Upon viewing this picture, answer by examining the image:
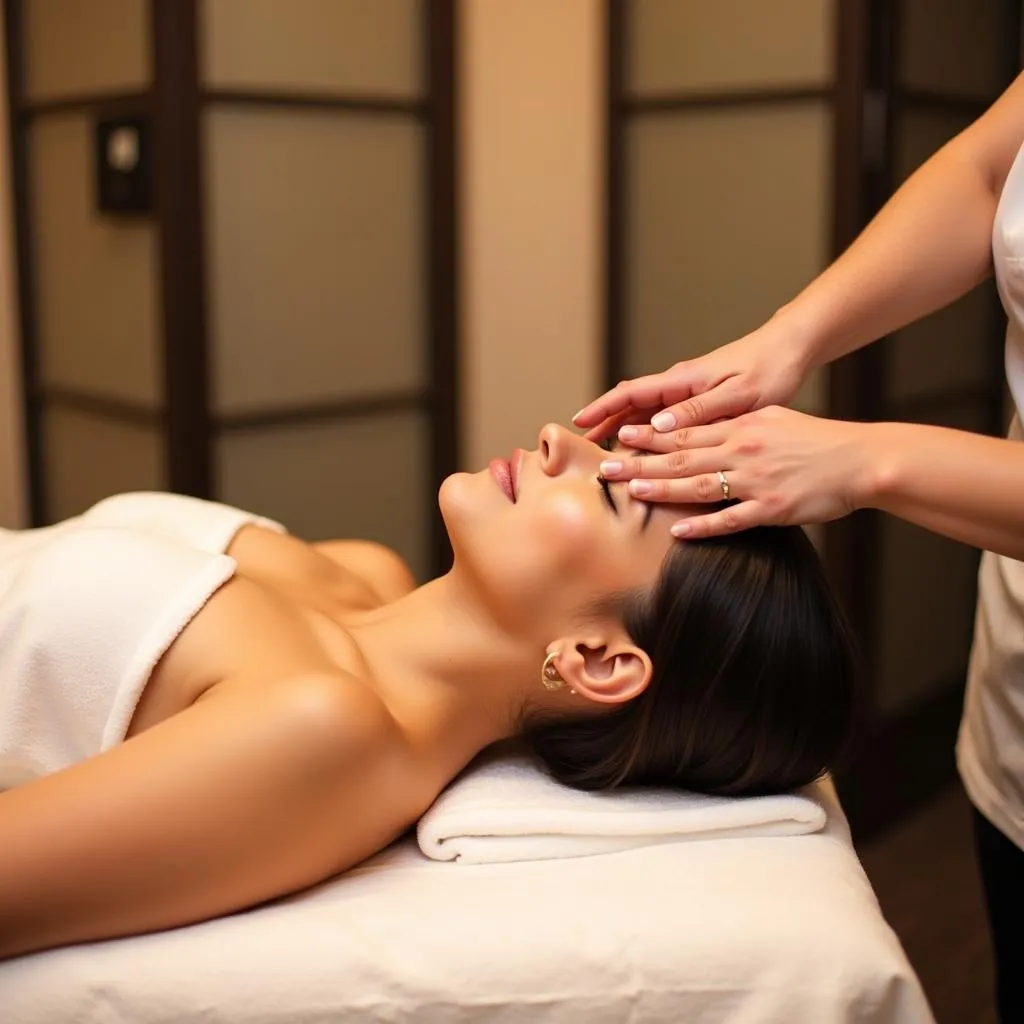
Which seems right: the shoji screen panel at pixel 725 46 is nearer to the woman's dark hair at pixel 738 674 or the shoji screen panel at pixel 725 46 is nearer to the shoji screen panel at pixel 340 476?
the shoji screen panel at pixel 340 476

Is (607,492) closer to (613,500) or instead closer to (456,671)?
(613,500)

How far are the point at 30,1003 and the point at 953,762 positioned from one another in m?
2.73

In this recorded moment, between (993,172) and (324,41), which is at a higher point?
(324,41)

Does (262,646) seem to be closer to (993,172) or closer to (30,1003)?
(30,1003)

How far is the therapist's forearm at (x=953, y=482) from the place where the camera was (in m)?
1.17

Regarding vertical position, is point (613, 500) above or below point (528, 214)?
below

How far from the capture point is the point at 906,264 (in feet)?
4.90

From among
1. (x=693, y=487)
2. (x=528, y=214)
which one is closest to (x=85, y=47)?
(x=528, y=214)

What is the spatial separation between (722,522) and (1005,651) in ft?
1.41

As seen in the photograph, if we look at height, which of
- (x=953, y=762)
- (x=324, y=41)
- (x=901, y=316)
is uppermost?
(x=324, y=41)

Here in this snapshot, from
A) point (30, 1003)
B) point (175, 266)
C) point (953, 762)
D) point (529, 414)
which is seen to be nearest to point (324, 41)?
point (175, 266)

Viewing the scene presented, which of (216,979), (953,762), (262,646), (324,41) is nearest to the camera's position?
(216,979)

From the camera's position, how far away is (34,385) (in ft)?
11.6

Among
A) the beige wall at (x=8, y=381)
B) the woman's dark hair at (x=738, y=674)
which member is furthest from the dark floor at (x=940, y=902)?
the beige wall at (x=8, y=381)
